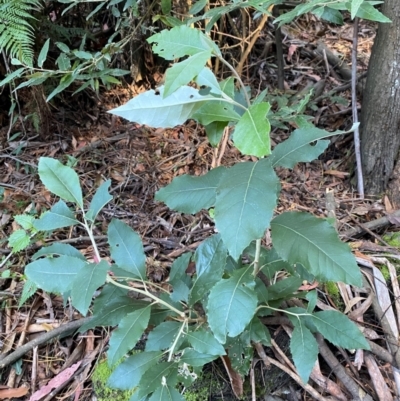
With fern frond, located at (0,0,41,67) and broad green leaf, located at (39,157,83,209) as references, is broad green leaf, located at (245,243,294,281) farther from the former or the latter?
fern frond, located at (0,0,41,67)

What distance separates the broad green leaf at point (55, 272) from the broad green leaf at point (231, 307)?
0.41 metres

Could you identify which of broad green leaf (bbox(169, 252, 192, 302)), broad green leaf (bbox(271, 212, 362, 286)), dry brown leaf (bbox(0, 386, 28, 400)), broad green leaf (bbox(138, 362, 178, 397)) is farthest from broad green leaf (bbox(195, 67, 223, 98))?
dry brown leaf (bbox(0, 386, 28, 400))

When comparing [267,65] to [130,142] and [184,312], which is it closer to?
[130,142]

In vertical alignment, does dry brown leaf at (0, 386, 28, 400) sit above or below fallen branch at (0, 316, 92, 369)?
below

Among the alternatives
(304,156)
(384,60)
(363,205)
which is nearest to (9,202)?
(304,156)

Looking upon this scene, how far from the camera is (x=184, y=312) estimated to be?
125 cm

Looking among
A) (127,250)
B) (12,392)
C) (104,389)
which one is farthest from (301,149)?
(12,392)

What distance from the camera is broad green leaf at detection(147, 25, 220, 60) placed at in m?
0.88

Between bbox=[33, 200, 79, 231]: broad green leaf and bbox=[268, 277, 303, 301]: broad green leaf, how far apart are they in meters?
0.64

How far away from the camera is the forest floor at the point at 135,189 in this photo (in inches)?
59.0

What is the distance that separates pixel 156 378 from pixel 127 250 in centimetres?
38

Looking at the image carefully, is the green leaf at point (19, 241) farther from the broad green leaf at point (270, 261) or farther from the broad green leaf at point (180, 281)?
the broad green leaf at point (270, 261)

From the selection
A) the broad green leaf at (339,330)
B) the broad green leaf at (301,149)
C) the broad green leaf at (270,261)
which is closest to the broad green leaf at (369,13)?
the broad green leaf at (301,149)

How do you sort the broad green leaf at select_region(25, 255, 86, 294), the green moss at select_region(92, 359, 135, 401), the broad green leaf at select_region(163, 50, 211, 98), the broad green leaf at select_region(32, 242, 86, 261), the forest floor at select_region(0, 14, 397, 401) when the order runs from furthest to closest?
the forest floor at select_region(0, 14, 397, 401) → the green moss at select_region(92, 359, 135, 401) → the broad green leaf at select_region(32, 242, 86, 261) → the broad green leaf at select_region(25, 255, 86, 294) → the broad green leaf at select_region(163, 50, 211, 98)
